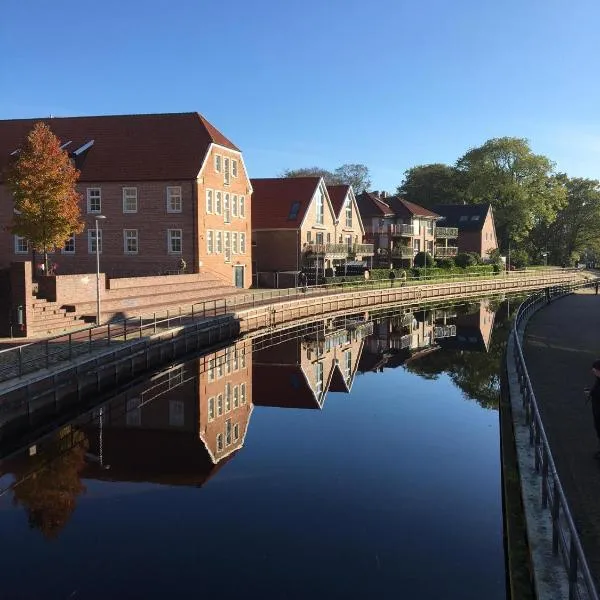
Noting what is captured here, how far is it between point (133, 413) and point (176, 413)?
1.23 metres

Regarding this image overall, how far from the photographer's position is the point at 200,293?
1585 inches

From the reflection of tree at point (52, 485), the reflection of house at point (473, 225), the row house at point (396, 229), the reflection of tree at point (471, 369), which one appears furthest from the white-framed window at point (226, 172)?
the reflection of house at point (473, 225)

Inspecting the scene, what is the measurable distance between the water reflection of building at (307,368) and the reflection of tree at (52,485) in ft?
24.2

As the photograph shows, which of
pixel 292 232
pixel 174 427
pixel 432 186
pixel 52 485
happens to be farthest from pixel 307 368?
pixel 432 186

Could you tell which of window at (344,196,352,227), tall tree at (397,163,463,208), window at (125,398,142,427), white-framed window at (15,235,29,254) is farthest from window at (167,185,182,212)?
tall tree at (397,163,463,208)

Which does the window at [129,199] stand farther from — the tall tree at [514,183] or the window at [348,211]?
the tall tree at [514,183]

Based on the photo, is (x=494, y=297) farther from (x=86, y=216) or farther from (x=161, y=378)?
(x=161, y=378)

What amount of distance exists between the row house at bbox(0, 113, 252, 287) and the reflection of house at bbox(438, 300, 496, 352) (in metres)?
16.9

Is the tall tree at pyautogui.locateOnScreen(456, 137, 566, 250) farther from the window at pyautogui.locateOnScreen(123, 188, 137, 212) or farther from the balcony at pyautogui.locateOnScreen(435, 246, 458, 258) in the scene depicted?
the window at pyautogui.locateOnScreen(123, 188, 137, 212)

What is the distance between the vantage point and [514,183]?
3602 inches

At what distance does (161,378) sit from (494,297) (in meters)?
48.8

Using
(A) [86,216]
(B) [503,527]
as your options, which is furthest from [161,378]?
(A) [86,216]

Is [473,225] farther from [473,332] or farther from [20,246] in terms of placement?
[20,246]

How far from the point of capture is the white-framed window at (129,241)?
149ft
